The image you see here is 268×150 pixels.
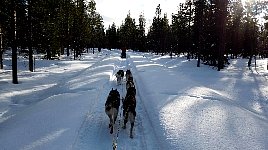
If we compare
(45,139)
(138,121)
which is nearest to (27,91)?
(138,121)

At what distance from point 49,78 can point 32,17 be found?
7668 mm

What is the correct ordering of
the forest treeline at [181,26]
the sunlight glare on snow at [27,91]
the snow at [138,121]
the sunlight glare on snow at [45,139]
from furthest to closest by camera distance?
the forest treeline at [181,26]
the sunlight glare on snow at [27,91]
the snow at [138,121]
the sunlight glare on snow at [45,139]

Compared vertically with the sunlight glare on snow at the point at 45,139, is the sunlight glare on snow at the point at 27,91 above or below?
above

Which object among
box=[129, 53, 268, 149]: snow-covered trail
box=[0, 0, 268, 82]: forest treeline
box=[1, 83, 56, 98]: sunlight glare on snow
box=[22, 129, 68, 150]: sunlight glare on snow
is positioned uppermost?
box=[0, 0, 268, 82]: forest treeline

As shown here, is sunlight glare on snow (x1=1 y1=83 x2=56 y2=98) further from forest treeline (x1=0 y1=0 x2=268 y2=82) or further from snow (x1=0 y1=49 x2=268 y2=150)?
forest treeline (x1=0 y1=0 x2=268 y2=82)

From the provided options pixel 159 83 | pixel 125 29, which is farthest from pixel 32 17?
pixel 125 29

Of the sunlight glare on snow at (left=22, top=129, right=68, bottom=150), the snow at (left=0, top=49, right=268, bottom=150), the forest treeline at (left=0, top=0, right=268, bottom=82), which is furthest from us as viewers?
the forest treeline at (left=0, top=0, right=268, bottom=82)

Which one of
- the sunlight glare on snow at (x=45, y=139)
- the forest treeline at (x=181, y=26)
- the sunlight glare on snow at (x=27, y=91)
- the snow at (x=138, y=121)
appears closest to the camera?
the sunlight glare on snow at (x=45, y=139)

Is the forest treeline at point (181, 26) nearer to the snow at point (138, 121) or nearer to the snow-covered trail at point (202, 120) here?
the snow at point (138, 121)

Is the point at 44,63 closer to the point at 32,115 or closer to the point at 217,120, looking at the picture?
the point at 32,115

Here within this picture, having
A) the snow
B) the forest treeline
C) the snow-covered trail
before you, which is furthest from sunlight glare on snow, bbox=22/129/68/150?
the forest treeline

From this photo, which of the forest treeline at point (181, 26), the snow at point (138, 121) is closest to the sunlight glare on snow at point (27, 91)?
the snow at point (138, 121)

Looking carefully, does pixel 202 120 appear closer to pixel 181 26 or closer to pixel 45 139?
pixel 45 139

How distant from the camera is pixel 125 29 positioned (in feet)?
308
